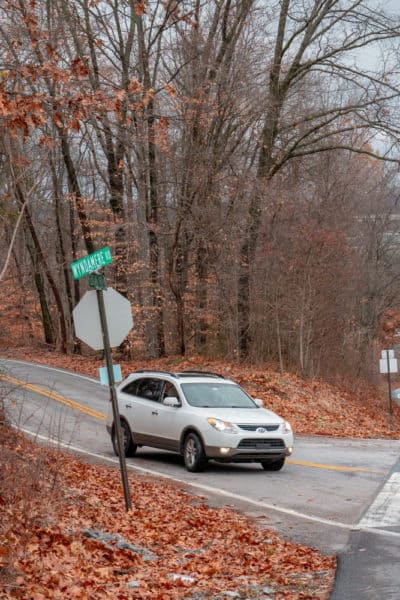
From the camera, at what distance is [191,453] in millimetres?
15945

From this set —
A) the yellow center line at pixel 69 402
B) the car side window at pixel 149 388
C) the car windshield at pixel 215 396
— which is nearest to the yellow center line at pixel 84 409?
the yellow center line at pixel 69 402

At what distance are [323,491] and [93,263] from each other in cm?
553

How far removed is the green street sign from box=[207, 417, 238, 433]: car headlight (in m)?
5.35

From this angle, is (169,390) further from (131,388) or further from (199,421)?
(199,421)

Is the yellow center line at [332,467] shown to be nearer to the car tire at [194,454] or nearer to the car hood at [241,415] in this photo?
the car hood at [241,415]

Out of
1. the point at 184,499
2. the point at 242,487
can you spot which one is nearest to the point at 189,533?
the point at 184,499

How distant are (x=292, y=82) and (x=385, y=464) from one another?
2171cm

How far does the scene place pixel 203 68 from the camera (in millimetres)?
32531

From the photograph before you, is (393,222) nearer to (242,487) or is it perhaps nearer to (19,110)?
(242,487)

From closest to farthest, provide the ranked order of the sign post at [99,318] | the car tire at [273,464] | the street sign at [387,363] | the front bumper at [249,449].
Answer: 1. the sign post at [99,318]
2. the front bumper at [249,449]
3. the car tire at [273,464]
4. the street sign at [387,363]

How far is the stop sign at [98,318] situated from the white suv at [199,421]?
4.79 m

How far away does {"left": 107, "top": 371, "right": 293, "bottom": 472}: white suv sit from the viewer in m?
15.4

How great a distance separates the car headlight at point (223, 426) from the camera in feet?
50.3

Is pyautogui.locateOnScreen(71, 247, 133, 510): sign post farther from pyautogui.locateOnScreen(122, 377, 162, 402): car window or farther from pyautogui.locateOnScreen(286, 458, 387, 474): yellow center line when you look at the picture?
pyautogui.locateOnScreen(122, 377, 162, 402): car window
